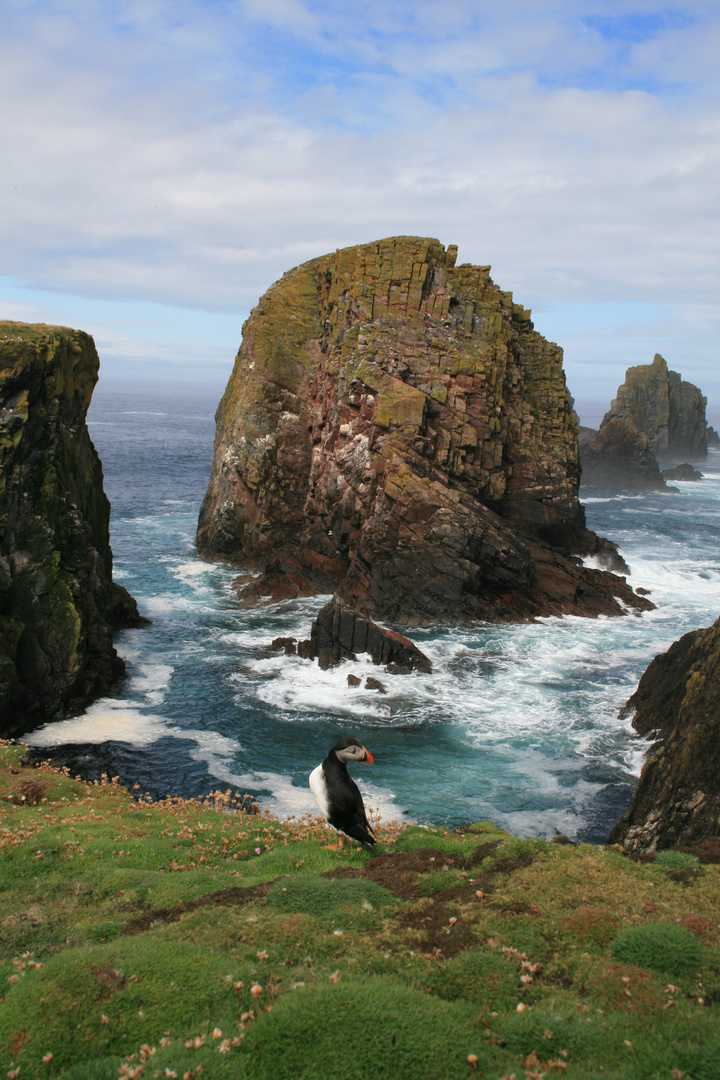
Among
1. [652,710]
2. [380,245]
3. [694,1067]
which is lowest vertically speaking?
[652,710]

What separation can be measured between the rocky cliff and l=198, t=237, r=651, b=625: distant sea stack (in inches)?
2818

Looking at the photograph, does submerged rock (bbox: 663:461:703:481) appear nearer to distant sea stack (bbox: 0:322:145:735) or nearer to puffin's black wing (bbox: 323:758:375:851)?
distant sea stack (bbox: 0:322:145:735)

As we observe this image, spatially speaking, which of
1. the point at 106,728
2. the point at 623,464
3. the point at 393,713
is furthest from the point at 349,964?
the point at 623,464

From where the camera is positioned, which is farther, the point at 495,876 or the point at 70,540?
the point at 70,540

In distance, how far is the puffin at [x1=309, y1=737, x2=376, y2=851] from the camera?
12.6m

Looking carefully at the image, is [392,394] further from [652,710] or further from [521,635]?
[652,710]

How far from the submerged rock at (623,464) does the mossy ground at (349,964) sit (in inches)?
3870

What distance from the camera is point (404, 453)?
46.2 metres

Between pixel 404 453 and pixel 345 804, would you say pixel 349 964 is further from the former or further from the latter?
pixel 404 453

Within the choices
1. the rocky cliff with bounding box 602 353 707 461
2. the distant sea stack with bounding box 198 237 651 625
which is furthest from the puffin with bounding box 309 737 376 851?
the rocky cliff with bounding box 602 353 707 461

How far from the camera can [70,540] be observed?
31938mm

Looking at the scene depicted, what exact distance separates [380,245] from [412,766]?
39.1 m

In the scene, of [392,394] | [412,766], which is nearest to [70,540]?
[412,766]

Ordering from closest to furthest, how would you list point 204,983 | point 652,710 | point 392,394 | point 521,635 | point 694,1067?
point 694,1067
point 204,983
point 652,710
point 521,635
point 392,394
